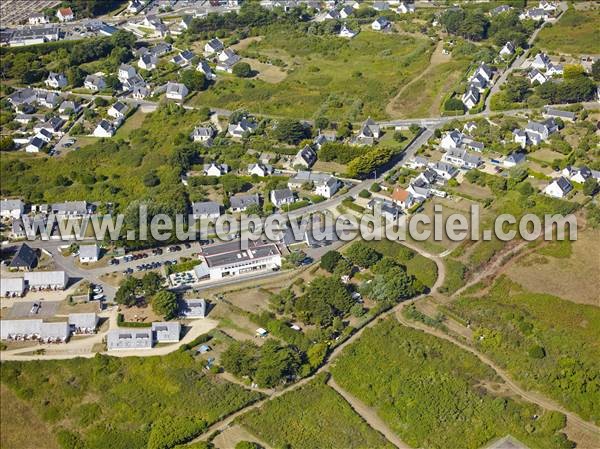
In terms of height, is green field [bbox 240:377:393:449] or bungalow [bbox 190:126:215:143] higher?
bungalow [bbox 190:126:215:143]

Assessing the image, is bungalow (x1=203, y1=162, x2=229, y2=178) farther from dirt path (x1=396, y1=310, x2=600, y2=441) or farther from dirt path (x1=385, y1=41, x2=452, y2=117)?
dirt path (x1=396, y1=310, x2=600, y2=441)

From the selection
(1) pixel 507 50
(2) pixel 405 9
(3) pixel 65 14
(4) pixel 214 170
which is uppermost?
(3) pixel 65 14

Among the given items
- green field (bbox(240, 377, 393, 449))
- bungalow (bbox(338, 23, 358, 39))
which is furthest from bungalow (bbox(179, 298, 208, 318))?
bungalow (bbox(338, 23, 358, 39))

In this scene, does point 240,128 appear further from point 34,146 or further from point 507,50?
point 507,50

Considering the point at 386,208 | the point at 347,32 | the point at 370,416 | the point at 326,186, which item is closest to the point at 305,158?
the point at 326,186

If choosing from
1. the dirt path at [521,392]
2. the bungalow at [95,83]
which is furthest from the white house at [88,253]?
the bungalow at [95,83]

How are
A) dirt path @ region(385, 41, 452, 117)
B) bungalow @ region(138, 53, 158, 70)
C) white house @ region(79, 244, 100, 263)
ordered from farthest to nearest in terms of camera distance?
bungalow @ region(138, 53, 158, 70) < dirt path @ region(385, 41, 452, 117) < white house @ region(79, 244, 100, 263)

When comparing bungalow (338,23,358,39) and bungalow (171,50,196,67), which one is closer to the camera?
bungalow (171,50,196,67)
